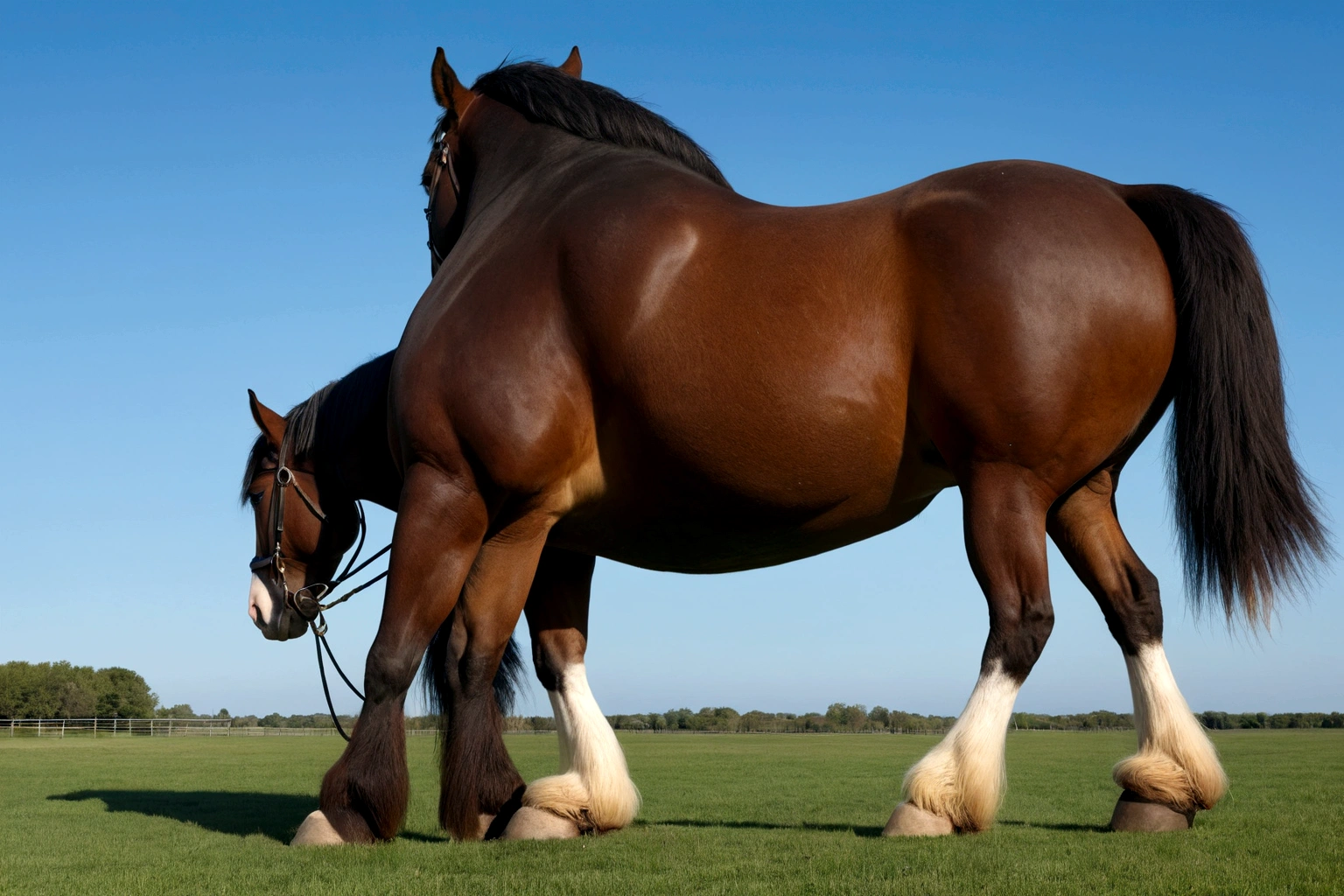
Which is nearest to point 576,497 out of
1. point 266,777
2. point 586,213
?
point 586,213

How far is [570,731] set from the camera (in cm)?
557

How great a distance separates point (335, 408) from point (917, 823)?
13.0ft

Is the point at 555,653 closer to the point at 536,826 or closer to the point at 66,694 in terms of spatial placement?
the point at 536,826

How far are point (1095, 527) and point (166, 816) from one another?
18.2 feet

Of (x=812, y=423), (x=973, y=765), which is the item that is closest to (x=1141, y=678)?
(x=973, y=765)

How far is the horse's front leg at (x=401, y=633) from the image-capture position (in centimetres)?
495

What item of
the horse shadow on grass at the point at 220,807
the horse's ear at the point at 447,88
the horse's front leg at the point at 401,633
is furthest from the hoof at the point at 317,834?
the horse's ear at the point at 447,88

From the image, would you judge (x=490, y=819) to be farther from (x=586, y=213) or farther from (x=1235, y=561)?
(x=1235, y=561)

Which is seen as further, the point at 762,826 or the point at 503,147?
the point at 503,147

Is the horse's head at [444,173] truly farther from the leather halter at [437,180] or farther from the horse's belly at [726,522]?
the horse's belly at [726,522]

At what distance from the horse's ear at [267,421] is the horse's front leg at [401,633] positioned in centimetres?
174

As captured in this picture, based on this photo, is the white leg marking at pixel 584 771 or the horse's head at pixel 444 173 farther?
the horse's head at pixel 444 173

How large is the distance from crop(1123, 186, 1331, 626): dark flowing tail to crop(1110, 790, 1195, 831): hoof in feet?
2.69

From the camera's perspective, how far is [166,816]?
6621 millimetres
